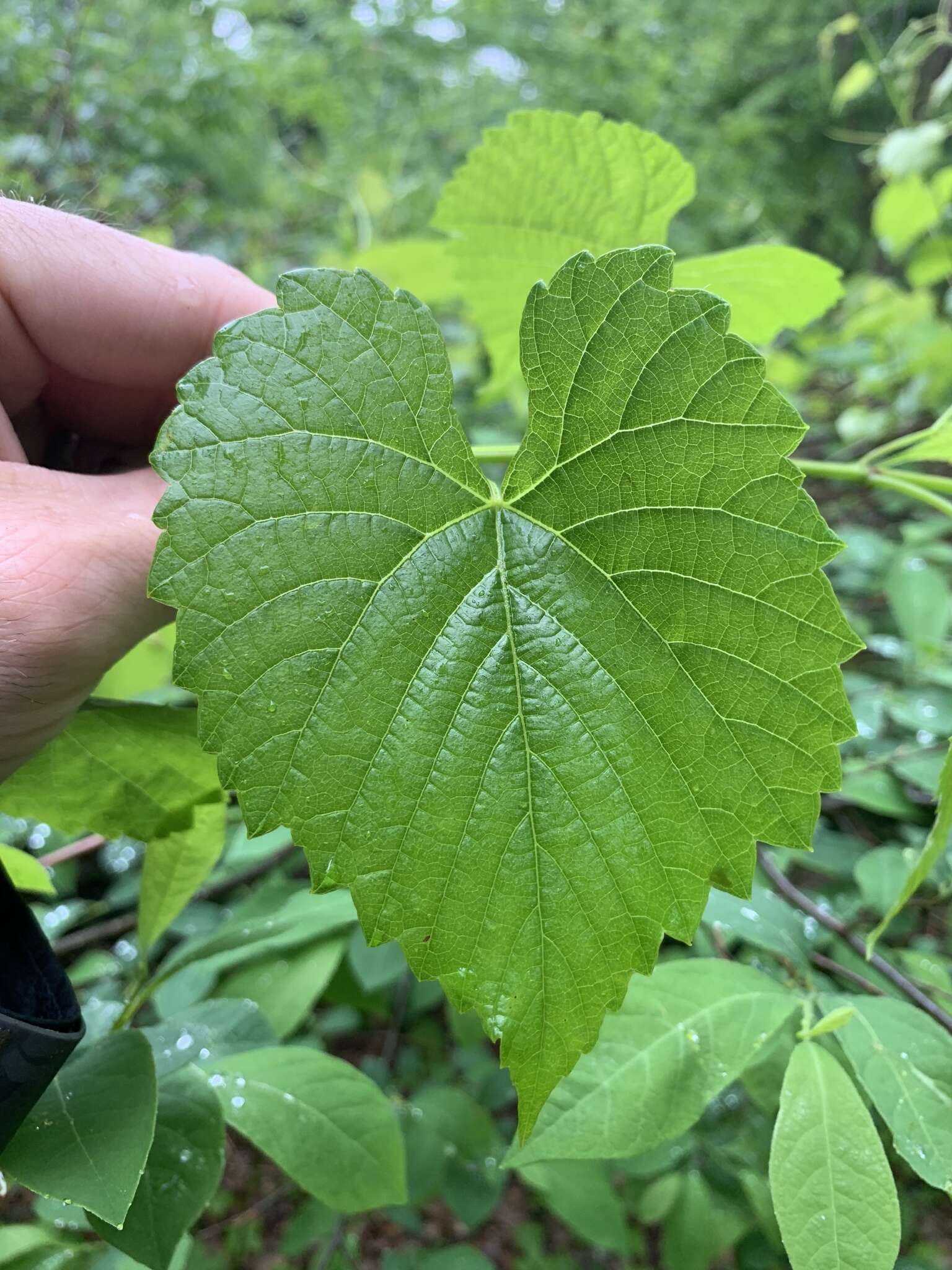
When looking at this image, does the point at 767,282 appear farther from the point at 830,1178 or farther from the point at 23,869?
the point at 23,869

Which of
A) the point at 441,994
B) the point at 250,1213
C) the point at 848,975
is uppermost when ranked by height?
the point at 848,975

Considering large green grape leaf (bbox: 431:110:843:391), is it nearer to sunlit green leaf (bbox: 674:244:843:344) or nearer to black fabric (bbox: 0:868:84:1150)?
sunlit green leaf (bbox: 674:244:843:344)

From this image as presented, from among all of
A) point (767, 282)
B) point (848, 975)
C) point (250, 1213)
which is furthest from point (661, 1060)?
point (250, 1213)

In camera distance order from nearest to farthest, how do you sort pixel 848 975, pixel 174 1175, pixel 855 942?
pixel 174 1175 < pixel 848 975 < pixel 855 942

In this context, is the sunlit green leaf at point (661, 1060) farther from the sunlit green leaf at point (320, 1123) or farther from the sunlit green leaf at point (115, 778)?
the sunlit green leaf at point (115, 778)

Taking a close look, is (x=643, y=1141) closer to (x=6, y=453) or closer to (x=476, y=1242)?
(x=6, y=453)
